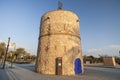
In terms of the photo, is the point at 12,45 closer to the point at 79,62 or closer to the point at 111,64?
the point at 79,62

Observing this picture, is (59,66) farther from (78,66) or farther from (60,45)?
(78,66)

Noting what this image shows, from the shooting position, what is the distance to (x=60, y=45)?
19.0m

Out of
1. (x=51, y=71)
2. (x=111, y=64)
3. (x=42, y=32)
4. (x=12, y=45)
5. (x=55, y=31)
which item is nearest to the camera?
(x=51, y=71)

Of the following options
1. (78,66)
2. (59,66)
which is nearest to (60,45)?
(59,66)

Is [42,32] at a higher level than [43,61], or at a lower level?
higher

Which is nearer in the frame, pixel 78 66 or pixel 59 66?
pixel 59 66

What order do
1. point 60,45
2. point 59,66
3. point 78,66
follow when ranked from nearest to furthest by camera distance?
point 59,66 → point 60,45 → point 78,66

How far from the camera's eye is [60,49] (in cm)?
1886

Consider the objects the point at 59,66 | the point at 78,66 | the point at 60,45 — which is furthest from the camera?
the point at 78,66

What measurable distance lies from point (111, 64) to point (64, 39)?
94.3 ft

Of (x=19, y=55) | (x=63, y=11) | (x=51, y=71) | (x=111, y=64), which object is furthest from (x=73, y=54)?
(x=19, y=55)

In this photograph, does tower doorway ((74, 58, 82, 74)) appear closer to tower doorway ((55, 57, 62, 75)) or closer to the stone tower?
the stone tower

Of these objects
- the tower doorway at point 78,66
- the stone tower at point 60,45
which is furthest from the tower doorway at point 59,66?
the tower doorway at point 78,66

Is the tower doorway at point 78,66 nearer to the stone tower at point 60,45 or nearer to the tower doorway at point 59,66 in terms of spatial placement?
the stone tower at point 60,45
